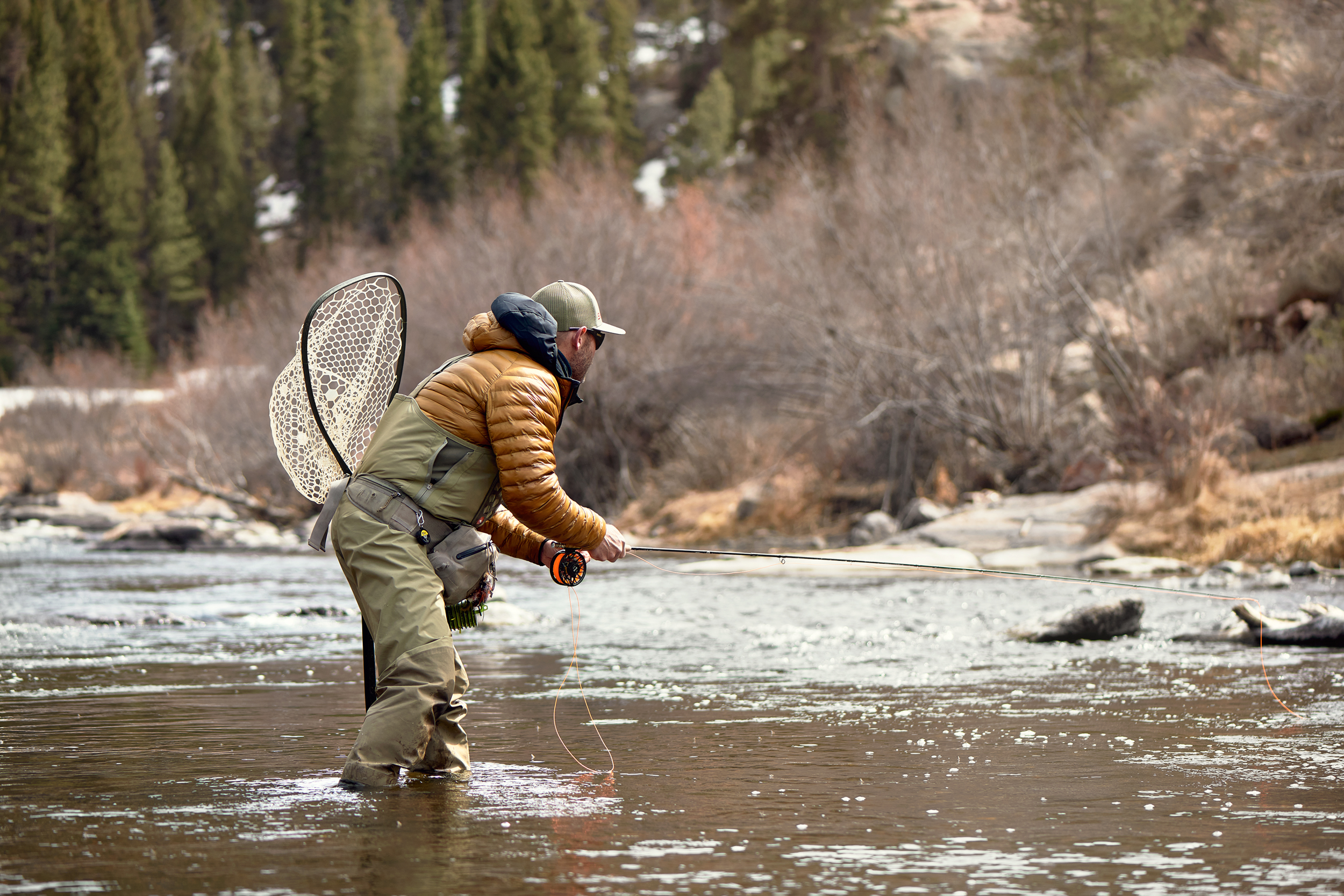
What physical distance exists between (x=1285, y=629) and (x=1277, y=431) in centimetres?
1132

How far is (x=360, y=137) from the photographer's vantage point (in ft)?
246

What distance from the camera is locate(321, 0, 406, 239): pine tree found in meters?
72.8

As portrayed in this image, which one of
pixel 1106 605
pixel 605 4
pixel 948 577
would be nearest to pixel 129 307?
pixel 605 4

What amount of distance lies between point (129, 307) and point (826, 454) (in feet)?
163

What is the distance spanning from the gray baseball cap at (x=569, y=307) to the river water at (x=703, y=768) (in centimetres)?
154

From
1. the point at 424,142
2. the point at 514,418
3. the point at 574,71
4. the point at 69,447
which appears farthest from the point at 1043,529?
the point at 574,71

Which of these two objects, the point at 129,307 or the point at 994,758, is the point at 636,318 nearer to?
the point at 994,758

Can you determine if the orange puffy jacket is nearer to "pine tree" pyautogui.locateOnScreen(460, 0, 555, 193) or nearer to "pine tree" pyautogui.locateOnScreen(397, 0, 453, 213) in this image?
"pine tree" pyautogui.locateOnScreen(460, 0, 555, 193)

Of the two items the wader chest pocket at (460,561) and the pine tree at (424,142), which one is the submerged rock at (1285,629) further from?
the pine tree at (424,142)

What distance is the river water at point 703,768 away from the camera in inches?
154

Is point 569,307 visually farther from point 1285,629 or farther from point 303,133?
point 303,133

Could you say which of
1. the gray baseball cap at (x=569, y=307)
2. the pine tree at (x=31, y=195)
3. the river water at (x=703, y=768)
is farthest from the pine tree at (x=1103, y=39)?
the pine tree at (x=31, y=195)

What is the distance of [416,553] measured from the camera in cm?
506

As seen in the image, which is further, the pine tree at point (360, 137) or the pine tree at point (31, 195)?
the pine tree at point (360, 137)
